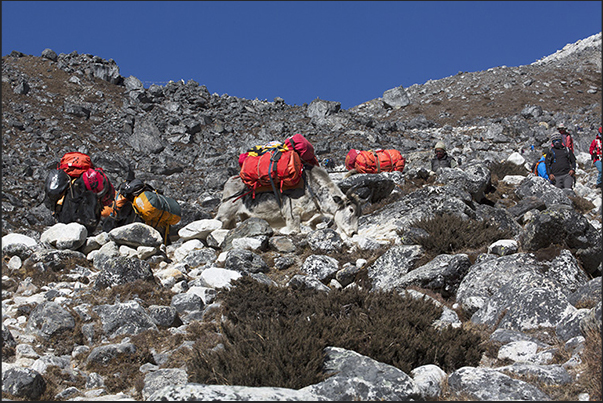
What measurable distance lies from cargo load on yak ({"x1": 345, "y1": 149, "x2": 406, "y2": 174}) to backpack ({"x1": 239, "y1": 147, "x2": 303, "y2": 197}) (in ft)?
18.7

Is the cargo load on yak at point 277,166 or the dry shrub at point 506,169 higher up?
the dry shrub at point 506,169

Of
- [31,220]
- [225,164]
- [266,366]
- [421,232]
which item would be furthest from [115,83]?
[266,366]

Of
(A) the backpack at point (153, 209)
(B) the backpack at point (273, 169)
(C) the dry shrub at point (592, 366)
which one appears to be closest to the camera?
(C) the dry shrub at point (592, 366)

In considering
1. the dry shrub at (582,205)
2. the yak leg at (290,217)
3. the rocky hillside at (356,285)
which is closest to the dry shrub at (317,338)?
the rocky hillside at (356,285)

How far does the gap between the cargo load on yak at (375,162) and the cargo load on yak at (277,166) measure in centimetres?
535

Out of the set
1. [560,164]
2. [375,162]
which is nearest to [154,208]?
[375,162]

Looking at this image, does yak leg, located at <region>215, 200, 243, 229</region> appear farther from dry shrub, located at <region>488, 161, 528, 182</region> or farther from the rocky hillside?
dry shrub, located at <region>488, 161, 528, 182</region>

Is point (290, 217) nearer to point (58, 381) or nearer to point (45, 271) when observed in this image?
point (45, 271)

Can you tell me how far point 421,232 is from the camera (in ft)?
24.3

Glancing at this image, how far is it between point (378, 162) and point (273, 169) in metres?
6.38

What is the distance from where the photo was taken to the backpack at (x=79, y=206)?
388 inches

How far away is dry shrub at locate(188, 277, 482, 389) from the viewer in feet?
12.5

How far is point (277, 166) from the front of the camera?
9.27 metres

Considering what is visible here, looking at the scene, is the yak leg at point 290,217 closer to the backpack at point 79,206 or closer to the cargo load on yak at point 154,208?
the cargo load on yak at point 154,208
